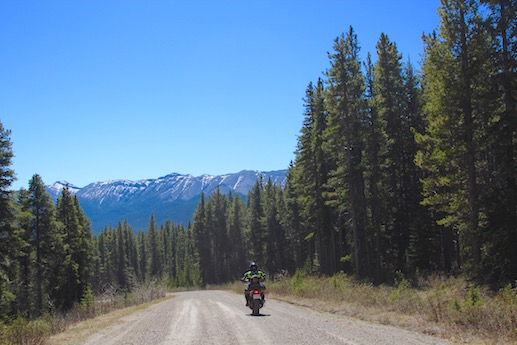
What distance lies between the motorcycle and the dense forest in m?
8.71

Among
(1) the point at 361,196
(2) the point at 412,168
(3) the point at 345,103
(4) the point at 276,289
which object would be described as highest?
(3) the point at 345,103

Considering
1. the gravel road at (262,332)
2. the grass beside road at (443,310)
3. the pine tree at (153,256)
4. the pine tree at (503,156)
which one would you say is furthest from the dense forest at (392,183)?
the pine tree at (153,256)

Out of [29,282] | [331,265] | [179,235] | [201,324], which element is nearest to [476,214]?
[201,324]

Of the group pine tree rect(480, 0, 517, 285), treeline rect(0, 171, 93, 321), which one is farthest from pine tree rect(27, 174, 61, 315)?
pine tree rect(480, 0, 517, 285)

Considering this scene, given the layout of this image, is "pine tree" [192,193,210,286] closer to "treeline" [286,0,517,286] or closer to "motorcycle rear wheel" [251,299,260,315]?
"treeline" [286,0,517,286]

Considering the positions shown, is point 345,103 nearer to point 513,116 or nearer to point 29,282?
point 513,116

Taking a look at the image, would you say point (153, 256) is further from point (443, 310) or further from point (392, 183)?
point (443, 310)

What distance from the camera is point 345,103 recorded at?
30.4m

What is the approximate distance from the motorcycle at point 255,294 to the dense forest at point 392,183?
8.71 m

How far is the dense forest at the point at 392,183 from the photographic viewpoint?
1772 centimetres

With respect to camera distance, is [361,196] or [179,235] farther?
[179,235]

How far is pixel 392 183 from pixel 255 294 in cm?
2146

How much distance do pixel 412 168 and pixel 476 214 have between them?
679 inches

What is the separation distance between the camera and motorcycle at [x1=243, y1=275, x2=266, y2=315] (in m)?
16.8
